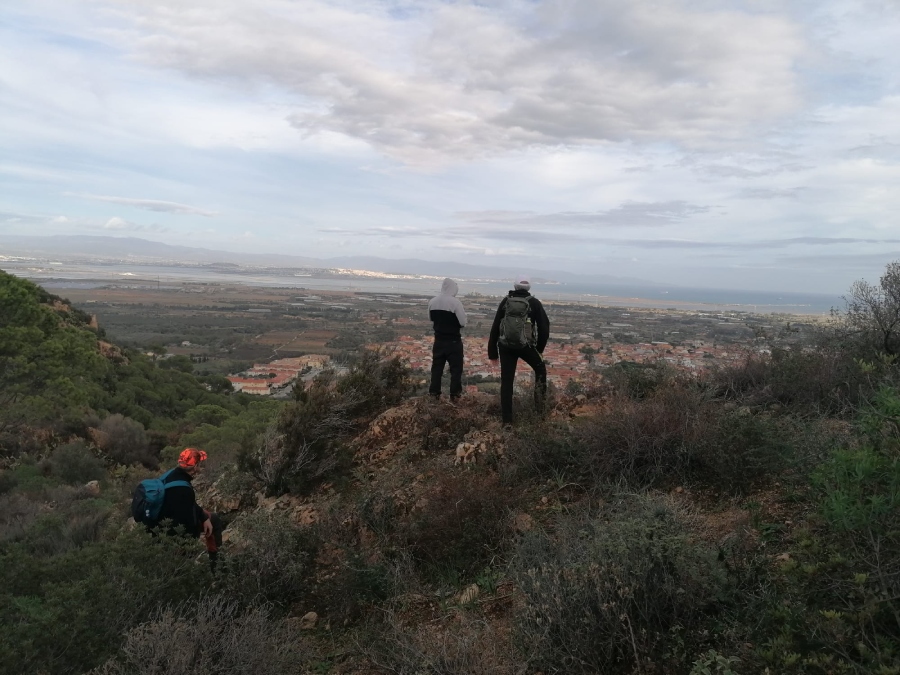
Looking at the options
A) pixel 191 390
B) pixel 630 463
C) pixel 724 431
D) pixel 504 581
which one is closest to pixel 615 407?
pixel 630 463

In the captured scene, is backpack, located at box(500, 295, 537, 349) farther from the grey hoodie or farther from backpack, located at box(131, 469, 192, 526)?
backpack, located at box(131, 469, 192, 526)

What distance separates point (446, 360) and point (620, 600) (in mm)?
4483

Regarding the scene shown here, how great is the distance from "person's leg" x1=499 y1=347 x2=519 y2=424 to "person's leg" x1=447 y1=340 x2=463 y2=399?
0.83 meters

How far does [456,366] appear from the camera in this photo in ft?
22.3

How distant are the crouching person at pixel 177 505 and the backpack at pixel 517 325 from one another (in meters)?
3.35

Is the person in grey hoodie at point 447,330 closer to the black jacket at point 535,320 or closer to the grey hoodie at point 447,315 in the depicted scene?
the grey hoodie at point 447,315

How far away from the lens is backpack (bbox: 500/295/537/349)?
5.80m

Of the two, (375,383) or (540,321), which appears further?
(375,383)

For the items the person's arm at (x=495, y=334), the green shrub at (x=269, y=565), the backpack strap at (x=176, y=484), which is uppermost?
the person's arm at (x=495, y=334)

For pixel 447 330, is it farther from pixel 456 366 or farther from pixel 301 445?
pixel 301 445

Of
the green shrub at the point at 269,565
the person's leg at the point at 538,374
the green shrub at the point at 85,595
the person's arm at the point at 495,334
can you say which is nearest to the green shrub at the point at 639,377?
the person's leg at the point at 538,374

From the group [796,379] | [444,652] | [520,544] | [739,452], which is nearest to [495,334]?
[739,452]

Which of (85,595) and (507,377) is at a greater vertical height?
(507,377)

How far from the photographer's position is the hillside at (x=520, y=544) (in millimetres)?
2334
